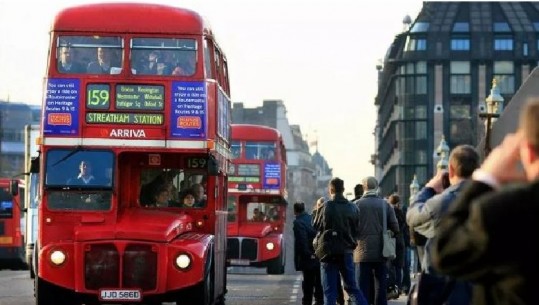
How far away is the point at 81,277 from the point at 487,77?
4291 inches

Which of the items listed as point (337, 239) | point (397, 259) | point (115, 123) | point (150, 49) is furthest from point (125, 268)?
point (397, 259)

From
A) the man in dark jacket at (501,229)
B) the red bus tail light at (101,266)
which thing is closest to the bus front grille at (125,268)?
the red bus tail light at (101,266)

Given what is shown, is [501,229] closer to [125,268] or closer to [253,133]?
[125,268]

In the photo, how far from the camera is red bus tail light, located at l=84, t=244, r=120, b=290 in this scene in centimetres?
2012

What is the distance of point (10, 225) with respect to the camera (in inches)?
2089

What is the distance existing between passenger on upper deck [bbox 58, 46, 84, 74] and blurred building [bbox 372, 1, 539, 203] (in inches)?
4084

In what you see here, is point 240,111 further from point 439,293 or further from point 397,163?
point 439,293

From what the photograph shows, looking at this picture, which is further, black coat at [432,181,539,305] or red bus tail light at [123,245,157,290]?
red bus tail light at [123,245,157,290]

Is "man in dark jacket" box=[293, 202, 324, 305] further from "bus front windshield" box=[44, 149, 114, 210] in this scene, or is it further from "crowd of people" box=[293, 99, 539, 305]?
"crowd of people" box=[293, 99, 539, 305]

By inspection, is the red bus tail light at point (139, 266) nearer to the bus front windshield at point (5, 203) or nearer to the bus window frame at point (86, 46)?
the bus window frame at point (86, 46)

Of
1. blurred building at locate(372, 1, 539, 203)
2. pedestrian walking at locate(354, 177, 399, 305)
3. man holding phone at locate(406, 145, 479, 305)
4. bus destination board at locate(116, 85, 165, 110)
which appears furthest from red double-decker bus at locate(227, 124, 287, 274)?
blurred building at locate(372, 1, 539, 203)

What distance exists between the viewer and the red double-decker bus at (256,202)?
4212 centimetres

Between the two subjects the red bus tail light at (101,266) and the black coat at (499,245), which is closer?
the black coat at (499,245)

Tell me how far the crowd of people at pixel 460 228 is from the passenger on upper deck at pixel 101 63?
3.55 m
